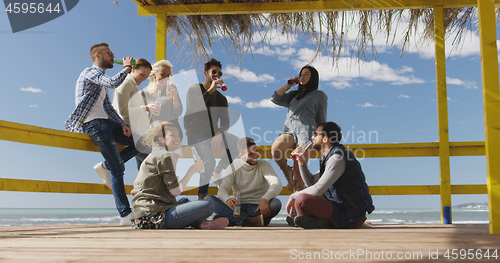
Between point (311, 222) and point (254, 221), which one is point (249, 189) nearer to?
point (254, 221)

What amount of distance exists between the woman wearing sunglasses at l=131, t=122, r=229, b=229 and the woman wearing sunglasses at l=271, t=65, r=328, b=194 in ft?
3.67

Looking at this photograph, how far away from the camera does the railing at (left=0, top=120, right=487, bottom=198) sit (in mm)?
3158

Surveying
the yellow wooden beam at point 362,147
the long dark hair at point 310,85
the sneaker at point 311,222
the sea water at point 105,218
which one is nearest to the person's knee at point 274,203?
the sneaker at point 311,222

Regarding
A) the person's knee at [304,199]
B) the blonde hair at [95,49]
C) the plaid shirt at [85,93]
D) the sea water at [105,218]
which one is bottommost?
the sea water at [105,218]

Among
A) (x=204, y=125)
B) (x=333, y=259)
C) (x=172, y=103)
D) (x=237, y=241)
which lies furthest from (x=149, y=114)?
(x=333, y=259)

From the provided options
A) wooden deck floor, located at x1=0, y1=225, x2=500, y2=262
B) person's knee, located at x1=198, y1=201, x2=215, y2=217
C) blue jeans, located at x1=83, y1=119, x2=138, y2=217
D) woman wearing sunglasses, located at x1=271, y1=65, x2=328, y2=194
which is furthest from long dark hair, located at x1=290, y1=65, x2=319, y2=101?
wooden deck floor, located at x1=0, y1=225, x2=500, y2=262

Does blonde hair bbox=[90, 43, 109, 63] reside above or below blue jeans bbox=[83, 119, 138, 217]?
above

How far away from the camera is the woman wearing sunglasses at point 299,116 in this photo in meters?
3.46

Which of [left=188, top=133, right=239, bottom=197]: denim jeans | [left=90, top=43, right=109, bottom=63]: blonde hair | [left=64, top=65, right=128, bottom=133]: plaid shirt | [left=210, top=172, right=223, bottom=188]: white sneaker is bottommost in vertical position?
[left=210, top=172, right=223, bottom=188]: white sneaker

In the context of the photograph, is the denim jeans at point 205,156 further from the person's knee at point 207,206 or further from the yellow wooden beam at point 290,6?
the yellow wooden beam at point 290,6

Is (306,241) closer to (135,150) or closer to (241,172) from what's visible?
(241,172)

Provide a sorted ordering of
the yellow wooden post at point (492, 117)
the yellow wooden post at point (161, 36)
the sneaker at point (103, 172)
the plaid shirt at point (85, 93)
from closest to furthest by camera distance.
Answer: the yellow wooden post at point (492, 117), the plaid shirt at point (85, 93), the sneaker at point (103, 172), the yellow wooden post at point (161, 36)

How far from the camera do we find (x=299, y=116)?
11.5ft

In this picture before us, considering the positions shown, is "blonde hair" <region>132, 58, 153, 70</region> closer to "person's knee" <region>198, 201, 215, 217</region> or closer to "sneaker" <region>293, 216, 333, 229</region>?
"person's knee" <region>198, 201, 215, 217</region>
